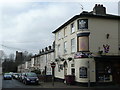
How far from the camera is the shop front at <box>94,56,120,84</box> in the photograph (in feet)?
84.7

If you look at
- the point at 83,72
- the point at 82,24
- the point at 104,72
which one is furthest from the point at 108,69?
the point at 82,24

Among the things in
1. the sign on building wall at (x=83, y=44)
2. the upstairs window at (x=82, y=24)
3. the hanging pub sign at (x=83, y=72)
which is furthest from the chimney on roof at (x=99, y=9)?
the hanging pub sign at (x=83, y=72)

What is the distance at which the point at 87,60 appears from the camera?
2544cm

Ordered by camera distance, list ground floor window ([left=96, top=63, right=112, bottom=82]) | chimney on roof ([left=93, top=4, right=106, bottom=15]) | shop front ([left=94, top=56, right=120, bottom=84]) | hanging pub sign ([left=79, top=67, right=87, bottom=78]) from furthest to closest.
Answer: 1. chimney on roof ([left=93, top=4, right=106, bottom=15])
2. ground floor window ([left=96, top=63, right=112, bottom=82])
3. shop front ([left=94, top=56, right=120, bottom=84])
4. hanging pub sign ([left=79, top=67, right=87, bottom=78])

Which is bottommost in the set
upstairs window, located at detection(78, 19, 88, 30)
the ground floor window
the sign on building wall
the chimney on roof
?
the ground floor window

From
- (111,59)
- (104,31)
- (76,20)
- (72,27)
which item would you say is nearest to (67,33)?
(72,27)

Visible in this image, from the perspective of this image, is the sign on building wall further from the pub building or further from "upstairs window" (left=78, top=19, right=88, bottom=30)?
"upstairs window" (left=78, top=19, right=88, bottom=30)

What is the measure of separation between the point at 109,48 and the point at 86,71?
4267 millimetres

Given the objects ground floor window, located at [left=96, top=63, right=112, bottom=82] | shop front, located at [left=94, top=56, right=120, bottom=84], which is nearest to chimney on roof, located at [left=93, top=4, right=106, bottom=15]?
Result: shop front, located at [left=94, top=56, right=120, bottom=84]

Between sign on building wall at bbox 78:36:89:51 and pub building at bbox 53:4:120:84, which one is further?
sign on building wall at bbox 78:36:89:51

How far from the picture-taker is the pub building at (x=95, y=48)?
2558cm

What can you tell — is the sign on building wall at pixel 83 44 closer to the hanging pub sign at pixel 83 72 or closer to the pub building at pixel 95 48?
the pub building at pixel 95 48

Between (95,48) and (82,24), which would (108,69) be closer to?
(95,48)

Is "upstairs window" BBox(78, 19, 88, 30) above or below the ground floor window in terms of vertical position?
above
